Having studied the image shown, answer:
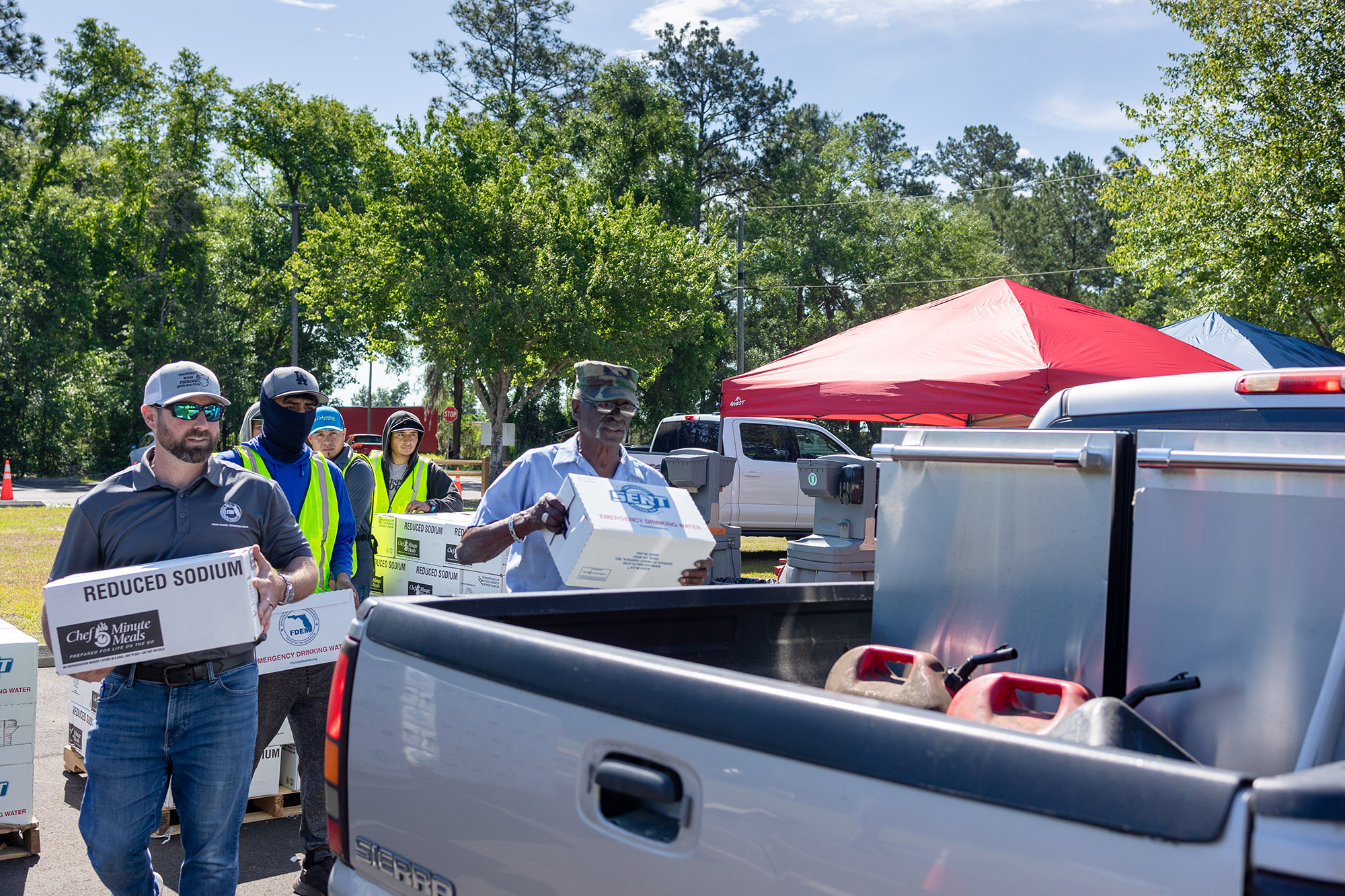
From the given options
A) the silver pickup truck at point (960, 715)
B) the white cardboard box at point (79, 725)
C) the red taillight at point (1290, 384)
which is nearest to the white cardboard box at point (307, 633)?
the white cardboard box at point (79, 725)

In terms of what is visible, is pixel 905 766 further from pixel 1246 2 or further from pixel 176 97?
pixel 176 97

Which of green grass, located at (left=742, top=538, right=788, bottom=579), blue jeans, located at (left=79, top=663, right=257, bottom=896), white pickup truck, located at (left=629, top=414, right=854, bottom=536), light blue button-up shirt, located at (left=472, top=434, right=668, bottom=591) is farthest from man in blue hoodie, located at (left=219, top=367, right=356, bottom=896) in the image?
white pickup truck, located at (left=629, top=414, right=854, bottom=536)

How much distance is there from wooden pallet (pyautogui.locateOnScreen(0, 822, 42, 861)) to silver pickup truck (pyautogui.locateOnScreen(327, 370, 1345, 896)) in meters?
2.88

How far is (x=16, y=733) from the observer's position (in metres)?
4.23

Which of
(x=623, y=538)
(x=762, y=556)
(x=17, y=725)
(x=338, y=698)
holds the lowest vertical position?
(x=762, y=556)

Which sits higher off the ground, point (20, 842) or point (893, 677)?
point (893, 677)

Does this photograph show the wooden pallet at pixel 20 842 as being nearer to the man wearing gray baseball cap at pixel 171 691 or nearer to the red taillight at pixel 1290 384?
the man wearing gray baseball cap at pixel 171 691

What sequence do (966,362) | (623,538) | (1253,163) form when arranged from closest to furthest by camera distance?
(623,538)
(966,362)
(1253,163)

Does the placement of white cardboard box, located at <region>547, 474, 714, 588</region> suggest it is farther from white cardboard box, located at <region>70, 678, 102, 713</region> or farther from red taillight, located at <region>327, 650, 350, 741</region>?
white cardboard box, located at <region>70, 678, 102, 713</region>

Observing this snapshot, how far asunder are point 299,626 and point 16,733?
4.08ft

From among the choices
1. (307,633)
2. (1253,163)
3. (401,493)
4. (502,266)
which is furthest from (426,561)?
(502,266)

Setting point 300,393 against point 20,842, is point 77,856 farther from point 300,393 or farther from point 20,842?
point 300,393

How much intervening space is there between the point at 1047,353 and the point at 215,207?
4420 centimetres

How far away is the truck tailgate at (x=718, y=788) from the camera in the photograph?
1.24 m
